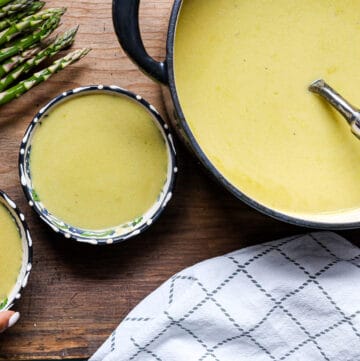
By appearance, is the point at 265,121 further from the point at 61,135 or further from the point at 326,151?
the point at 61,135

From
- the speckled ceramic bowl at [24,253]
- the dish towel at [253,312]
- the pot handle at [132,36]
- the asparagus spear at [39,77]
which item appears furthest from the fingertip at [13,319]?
the pot handle at [132,36]

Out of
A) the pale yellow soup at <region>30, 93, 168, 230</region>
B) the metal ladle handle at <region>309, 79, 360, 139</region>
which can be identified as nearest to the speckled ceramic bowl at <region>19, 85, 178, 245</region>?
the pale yellow soup at <region>30, 93, 168, 230</region>

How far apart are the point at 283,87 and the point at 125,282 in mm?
420

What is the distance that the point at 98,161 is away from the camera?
1125mm

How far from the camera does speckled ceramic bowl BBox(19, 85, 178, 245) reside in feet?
3.59

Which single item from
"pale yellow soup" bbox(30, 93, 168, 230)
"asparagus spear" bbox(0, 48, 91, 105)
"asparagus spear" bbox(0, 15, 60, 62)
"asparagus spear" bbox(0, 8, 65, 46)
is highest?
"asparagus spear" bbox(0, 8, 65, 46)

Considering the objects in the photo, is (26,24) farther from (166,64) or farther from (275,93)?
(275,93)

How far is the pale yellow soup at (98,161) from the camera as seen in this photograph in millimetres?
1119

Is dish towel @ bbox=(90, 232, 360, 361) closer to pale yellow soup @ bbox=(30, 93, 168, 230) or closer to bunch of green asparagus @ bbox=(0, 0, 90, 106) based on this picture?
pale yellow soup @ bbox=(30, 93, 168, 230)

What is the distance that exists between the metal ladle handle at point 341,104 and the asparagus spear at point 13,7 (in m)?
0.49

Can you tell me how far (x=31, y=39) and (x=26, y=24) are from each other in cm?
3

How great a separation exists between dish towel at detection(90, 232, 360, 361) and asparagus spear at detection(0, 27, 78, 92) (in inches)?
16.7

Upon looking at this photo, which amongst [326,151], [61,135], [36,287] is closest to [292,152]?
[326,151]

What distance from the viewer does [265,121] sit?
105 cm
